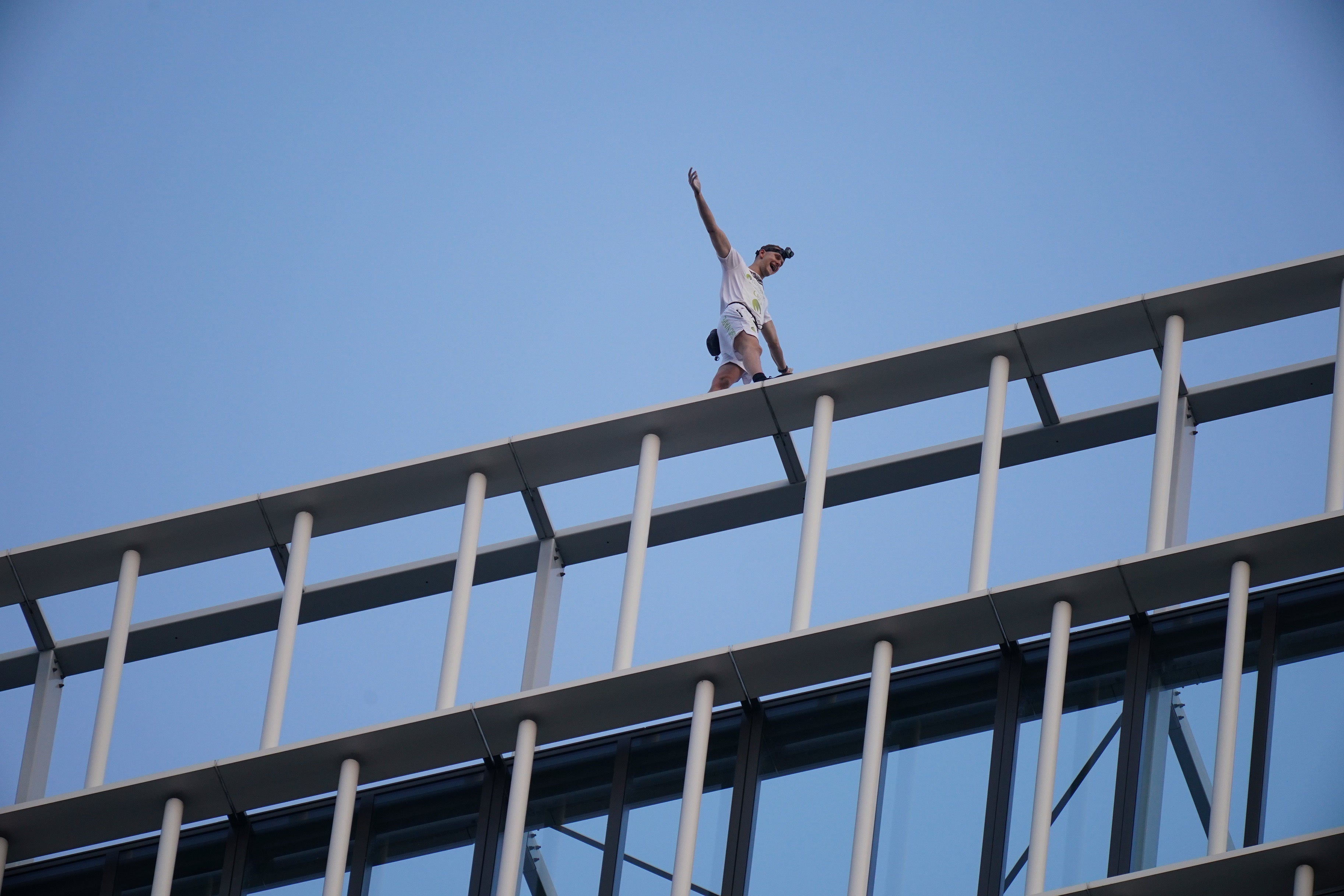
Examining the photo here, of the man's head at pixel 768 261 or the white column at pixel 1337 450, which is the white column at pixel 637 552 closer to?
the man's head at pixel 768 261

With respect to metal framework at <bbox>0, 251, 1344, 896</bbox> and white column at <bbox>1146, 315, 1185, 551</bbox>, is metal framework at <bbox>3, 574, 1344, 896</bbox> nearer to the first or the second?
metal framework at <bbox>0, 251, 1344, 896</bbox>

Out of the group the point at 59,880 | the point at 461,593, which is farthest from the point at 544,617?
the point at 59,880

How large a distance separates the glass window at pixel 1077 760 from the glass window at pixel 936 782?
0.28 meters

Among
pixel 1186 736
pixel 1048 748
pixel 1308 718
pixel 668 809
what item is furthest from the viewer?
pixel 668 809

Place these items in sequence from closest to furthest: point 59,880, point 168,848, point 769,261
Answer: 1. point 168,848
2. point 59,880
3. point 769,261

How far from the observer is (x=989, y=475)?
15703 millimetres

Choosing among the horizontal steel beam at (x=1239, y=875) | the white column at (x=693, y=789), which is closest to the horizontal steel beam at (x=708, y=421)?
the white column at (x=693, y=789)

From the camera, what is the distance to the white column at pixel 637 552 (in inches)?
620

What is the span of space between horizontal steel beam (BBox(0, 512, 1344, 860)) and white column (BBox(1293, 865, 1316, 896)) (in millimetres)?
2505

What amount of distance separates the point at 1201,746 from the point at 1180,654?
2.86 ft

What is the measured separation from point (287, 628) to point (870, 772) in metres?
5.68

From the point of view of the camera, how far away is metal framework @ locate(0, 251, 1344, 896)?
14.5m

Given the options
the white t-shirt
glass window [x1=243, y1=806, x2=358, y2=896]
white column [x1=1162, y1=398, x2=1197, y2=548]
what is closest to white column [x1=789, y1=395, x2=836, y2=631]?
the white t-shirt

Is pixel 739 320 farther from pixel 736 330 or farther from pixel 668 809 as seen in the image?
pixel 668 809
